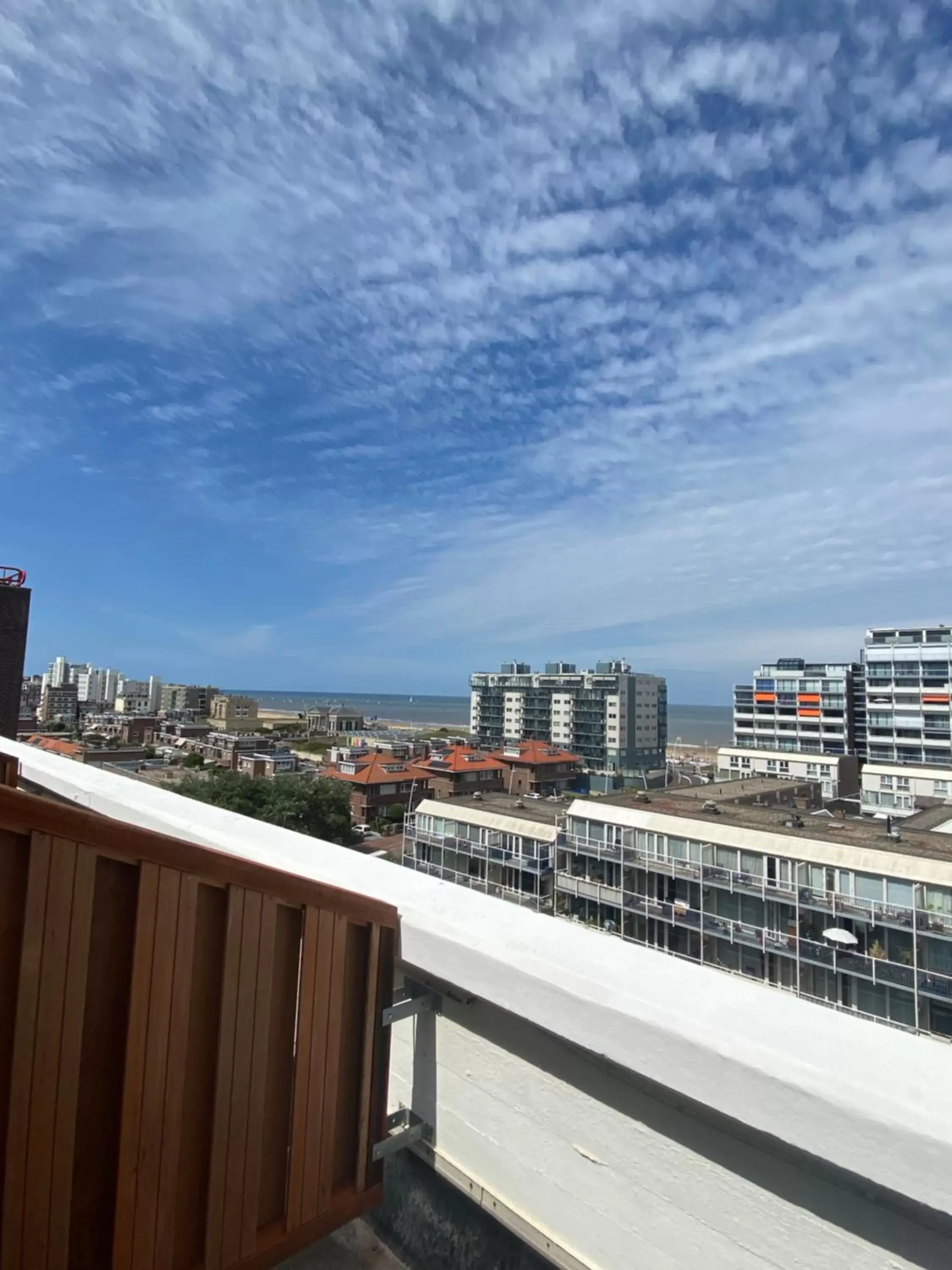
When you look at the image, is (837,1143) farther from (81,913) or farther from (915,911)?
(915,911)

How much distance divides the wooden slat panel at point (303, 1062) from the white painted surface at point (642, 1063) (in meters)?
0.19

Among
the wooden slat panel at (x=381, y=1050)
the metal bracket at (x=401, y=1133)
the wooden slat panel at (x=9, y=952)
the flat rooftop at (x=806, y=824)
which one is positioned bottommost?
the flat rooftop at (x=806, y=824)

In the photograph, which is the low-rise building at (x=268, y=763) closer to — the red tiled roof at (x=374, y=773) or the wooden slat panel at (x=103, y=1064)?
the red tiled roof at (x=374, y=773)

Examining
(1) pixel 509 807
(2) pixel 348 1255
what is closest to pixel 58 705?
(1) pixel 509 807

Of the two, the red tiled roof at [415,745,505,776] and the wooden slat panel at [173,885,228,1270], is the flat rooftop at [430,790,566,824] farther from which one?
the wooden slat panel at [173,885,228,1270]

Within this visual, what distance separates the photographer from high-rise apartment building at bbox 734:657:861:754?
49.2 meters

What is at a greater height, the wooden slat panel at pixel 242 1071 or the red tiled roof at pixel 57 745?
the wooden slat panel at pixel 242 1071

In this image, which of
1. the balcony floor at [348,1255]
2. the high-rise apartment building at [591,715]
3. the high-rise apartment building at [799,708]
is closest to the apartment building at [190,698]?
the high-rise apartment building at [591,715]

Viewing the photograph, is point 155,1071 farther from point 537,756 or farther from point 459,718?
point 459,718

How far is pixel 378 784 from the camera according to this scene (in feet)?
105

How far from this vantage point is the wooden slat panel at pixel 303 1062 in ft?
3.82

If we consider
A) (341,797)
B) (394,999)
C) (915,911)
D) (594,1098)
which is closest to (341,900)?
(394,999)

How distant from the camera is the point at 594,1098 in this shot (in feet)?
3.55

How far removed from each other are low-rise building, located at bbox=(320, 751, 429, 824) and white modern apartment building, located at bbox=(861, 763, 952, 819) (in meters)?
19.9
